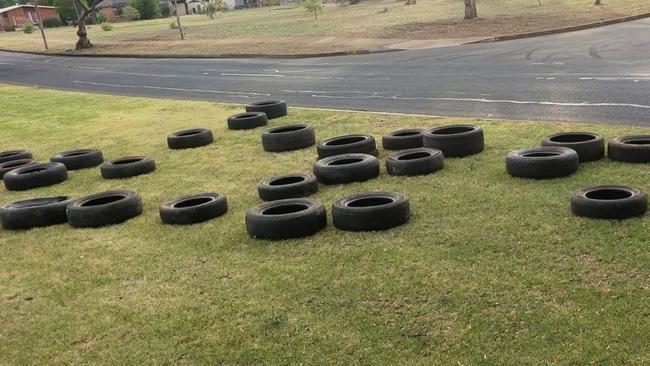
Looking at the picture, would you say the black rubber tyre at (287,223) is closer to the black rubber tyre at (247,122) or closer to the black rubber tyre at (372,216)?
the black rubber tyre at (372,216)

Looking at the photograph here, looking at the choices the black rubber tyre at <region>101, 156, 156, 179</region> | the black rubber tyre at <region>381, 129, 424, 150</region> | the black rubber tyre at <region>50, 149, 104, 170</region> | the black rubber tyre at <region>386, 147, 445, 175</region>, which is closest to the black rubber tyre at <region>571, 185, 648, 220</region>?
the black rubber tyre at <region>386, 147, 445, 175</region>

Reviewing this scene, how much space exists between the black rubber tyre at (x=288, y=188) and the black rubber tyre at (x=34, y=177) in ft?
12.5

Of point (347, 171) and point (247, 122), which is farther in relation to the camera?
point (247, 122)

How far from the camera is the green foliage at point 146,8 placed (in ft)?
306

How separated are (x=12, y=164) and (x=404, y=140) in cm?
658

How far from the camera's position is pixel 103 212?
7.05 meters

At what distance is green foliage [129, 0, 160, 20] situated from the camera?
93188 millimetres

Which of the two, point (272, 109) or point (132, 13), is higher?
point (132, 13)

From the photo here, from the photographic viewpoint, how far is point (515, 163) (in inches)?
282

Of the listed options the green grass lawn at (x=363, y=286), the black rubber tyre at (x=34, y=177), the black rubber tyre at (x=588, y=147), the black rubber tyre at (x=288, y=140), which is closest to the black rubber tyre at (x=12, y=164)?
the black rubber tyre at (x=34, y=177)

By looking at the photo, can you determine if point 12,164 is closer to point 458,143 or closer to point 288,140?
point 288,140

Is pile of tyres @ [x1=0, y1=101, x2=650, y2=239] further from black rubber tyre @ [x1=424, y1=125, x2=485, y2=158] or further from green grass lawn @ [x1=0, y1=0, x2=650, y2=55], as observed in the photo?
green grass lawn @ [x1=0, y1=0, x2=650, y2=55]

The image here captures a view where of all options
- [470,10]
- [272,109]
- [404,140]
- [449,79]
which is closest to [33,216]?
[404,140]

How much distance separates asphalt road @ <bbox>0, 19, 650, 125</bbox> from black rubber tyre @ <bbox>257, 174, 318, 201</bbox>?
15.9ft
